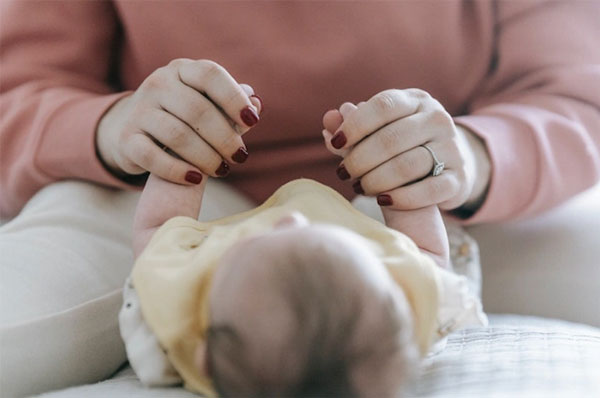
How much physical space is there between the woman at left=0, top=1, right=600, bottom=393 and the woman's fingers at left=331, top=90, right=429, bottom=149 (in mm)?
156

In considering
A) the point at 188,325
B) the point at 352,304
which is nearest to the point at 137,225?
the point at 188,325

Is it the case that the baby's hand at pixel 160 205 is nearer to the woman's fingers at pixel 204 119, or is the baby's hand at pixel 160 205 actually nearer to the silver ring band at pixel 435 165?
the woman's fingers at pixel 204 119

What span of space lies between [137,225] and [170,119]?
0.37ft

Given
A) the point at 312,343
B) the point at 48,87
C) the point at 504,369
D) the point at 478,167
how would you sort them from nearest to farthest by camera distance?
the point at 312,343 < the point at 504,369 < the point at 478,167 < the point at 48,87

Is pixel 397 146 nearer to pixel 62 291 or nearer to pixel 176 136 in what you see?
pixel 176 136

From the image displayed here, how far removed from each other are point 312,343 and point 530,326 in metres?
0.36

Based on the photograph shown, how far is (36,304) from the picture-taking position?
26.2 inches

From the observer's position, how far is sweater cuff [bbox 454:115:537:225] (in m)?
0.84

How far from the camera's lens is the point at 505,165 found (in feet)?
2.78

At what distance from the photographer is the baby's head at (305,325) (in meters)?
0.48

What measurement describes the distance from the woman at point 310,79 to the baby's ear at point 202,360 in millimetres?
294

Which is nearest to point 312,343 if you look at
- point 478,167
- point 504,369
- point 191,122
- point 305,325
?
point 305,325

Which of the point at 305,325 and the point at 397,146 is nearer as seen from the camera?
the point at 305,325

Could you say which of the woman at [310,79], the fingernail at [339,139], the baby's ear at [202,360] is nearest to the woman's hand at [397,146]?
the fingernail at [339,139]
